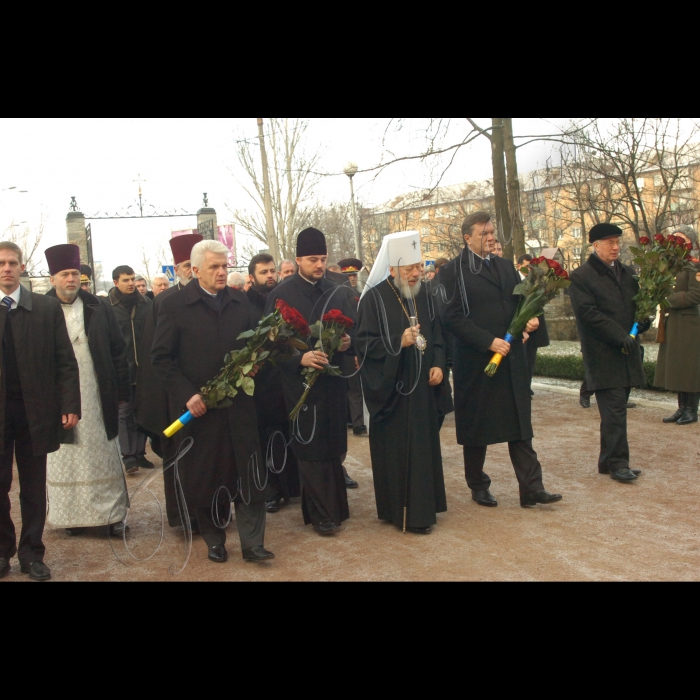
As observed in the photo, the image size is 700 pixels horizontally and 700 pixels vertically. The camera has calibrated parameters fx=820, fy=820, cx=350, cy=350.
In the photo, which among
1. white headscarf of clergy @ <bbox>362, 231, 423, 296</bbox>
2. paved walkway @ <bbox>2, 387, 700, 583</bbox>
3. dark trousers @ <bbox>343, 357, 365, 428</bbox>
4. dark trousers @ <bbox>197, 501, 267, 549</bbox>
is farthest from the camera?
dark trousers @ <bbox>343, 357, 365, 428</bbox>

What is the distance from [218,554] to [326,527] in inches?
35.1

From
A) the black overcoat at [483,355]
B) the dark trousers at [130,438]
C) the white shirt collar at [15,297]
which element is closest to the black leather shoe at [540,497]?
the black overcoat at [483,355]

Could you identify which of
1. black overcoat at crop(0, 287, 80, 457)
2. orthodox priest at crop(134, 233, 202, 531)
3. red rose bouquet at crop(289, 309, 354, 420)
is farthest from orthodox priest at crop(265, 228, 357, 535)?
black overcoat at crop(0, 287, 80, 457)

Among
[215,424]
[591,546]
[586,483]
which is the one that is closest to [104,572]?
[215,424]

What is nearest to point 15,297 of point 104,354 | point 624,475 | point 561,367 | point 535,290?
point 104,354

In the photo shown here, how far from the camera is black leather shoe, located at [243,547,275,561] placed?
5484mm

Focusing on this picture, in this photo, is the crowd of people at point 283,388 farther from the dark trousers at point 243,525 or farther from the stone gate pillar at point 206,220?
the stone gate pillar at point 206,220

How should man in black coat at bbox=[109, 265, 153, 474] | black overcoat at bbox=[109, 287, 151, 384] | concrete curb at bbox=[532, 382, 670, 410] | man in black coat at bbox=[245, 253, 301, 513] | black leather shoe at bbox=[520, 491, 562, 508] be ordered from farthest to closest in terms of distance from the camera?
concrete curb at bbox=[532, 382, 670, 410] < black overcoat at bbox=[109, 287, 151, 384] < man in black coat at bbox=[109, 265, 153, 474] < man in black coat at bbox=[245, 253, 301, 513] < black leather shoe at bbox=[520, 491, 562, 508]

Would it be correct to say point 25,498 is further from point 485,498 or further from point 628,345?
point 628,345

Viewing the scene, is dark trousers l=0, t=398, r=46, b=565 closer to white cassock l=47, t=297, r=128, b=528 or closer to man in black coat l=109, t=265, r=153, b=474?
white cassock l=47, t=297, r=128, b=528

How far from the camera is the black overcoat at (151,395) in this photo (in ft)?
20.2

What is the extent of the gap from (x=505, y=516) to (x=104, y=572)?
302cm

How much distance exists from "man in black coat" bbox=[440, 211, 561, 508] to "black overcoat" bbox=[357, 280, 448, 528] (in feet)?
1.46

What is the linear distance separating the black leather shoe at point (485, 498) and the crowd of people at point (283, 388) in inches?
0.6
